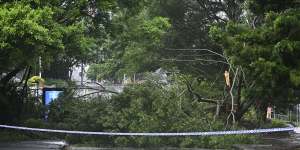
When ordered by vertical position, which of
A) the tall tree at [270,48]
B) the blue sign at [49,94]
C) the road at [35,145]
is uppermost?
the tall tree at [270,48]

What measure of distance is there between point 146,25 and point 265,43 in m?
9.03

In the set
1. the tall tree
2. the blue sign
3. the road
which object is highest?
the tall tree

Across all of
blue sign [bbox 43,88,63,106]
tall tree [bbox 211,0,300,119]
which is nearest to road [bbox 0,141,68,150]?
blue sign [bbox 43,88,63,106]

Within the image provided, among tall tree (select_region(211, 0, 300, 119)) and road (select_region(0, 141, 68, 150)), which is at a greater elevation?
tall tree (select_region(211, 0, 300, 119))

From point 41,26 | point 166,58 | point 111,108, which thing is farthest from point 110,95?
point 166,58

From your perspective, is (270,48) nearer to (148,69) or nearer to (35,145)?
(35,145)

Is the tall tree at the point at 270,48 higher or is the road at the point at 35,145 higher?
the tall tree at the point at 270,48

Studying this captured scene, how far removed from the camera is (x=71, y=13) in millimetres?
16016

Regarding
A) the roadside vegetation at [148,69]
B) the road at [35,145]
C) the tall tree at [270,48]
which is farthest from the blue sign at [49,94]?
the tall tree at [270,48]

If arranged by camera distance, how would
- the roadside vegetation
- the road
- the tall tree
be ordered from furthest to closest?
the road, the roadside vegetation, the tall tree

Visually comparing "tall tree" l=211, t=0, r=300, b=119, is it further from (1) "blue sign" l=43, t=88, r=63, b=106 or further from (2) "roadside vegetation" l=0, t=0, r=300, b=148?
(1) "blue sign" l=43, t=88, r=63, b=106

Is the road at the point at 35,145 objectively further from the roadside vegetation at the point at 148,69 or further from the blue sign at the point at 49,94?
the blue sign at the point at 49,94

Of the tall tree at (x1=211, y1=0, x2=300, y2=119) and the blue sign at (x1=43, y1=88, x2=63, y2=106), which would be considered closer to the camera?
the tall tree at (x1=211, y1=0, x2=300, y2=119)

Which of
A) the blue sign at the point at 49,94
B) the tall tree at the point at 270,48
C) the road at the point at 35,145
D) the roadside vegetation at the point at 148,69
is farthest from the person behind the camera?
the blue sign at the point at 49,94
